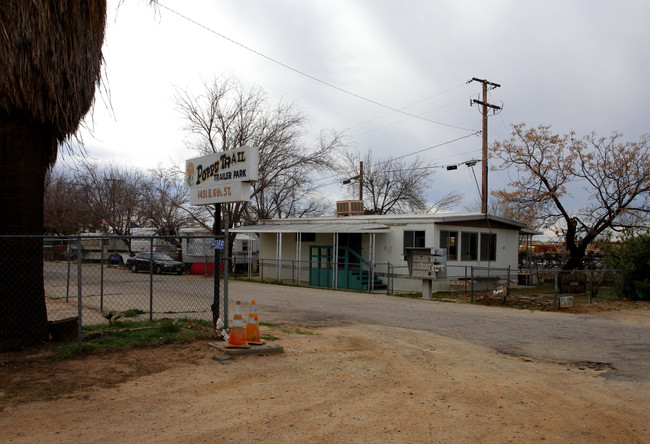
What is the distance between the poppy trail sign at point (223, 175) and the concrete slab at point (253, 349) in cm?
234

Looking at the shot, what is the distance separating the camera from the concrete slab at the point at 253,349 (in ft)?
23.5

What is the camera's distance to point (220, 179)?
872 centimetres

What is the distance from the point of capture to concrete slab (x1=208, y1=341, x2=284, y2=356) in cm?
718

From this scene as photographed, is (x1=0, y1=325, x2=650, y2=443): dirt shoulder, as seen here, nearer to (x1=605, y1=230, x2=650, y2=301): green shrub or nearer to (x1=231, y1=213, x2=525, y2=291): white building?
(x1=605, y1=230, x2=650, y2=301): green shrub

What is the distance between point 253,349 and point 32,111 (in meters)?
4.46

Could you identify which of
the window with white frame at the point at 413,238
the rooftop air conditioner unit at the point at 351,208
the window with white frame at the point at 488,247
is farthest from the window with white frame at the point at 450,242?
the rooftop air conditioner unit at the point at 351,208

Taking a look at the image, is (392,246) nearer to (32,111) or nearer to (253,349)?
(253,349)

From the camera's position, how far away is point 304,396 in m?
5.55

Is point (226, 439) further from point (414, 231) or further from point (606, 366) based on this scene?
point (414, 231)

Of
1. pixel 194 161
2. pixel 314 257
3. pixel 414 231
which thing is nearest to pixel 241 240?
pixel 314 257

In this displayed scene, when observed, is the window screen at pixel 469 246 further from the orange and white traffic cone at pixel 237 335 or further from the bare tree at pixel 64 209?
the bare tree at pixel 64 209

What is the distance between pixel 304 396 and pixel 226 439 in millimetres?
1422

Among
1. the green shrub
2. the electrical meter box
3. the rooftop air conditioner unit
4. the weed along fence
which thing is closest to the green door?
the rooftop air conditioner unit

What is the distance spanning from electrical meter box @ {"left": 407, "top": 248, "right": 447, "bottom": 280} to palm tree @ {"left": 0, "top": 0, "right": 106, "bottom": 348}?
1431 centimetres
